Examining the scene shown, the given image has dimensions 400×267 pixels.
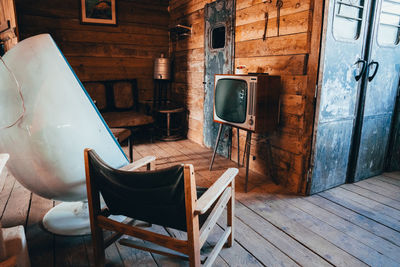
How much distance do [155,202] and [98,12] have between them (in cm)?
364

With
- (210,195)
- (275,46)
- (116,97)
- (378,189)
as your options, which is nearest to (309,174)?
(378,189)

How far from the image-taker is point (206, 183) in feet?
7.90

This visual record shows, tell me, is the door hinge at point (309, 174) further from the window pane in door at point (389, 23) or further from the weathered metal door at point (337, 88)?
the window pane in door at point (389, 23)

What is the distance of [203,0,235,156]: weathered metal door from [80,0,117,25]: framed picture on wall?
1.50 m

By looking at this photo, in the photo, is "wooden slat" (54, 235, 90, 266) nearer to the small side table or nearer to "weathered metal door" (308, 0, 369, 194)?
"weathered metal door" (308, 0, 369, 194)

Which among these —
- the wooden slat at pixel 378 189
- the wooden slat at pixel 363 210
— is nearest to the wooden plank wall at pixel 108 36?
the wooden slat at pixel 363 210

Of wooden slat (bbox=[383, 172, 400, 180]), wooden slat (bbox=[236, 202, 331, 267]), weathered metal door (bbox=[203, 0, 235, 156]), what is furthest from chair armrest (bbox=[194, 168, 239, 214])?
wooden slat (bbox=[383, 172, 400, 180])

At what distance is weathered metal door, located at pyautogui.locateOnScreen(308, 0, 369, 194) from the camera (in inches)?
78.6

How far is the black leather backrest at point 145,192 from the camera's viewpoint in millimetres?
929

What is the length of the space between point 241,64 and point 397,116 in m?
1.65

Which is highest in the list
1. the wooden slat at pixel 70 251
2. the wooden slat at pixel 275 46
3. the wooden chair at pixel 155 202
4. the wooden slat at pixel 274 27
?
the wooden slat at pixel 274 27

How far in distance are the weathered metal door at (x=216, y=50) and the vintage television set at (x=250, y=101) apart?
692 millimetres

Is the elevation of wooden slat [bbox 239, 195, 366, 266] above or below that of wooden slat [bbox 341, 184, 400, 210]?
below

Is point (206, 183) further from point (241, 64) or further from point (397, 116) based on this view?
point (397, 116)
